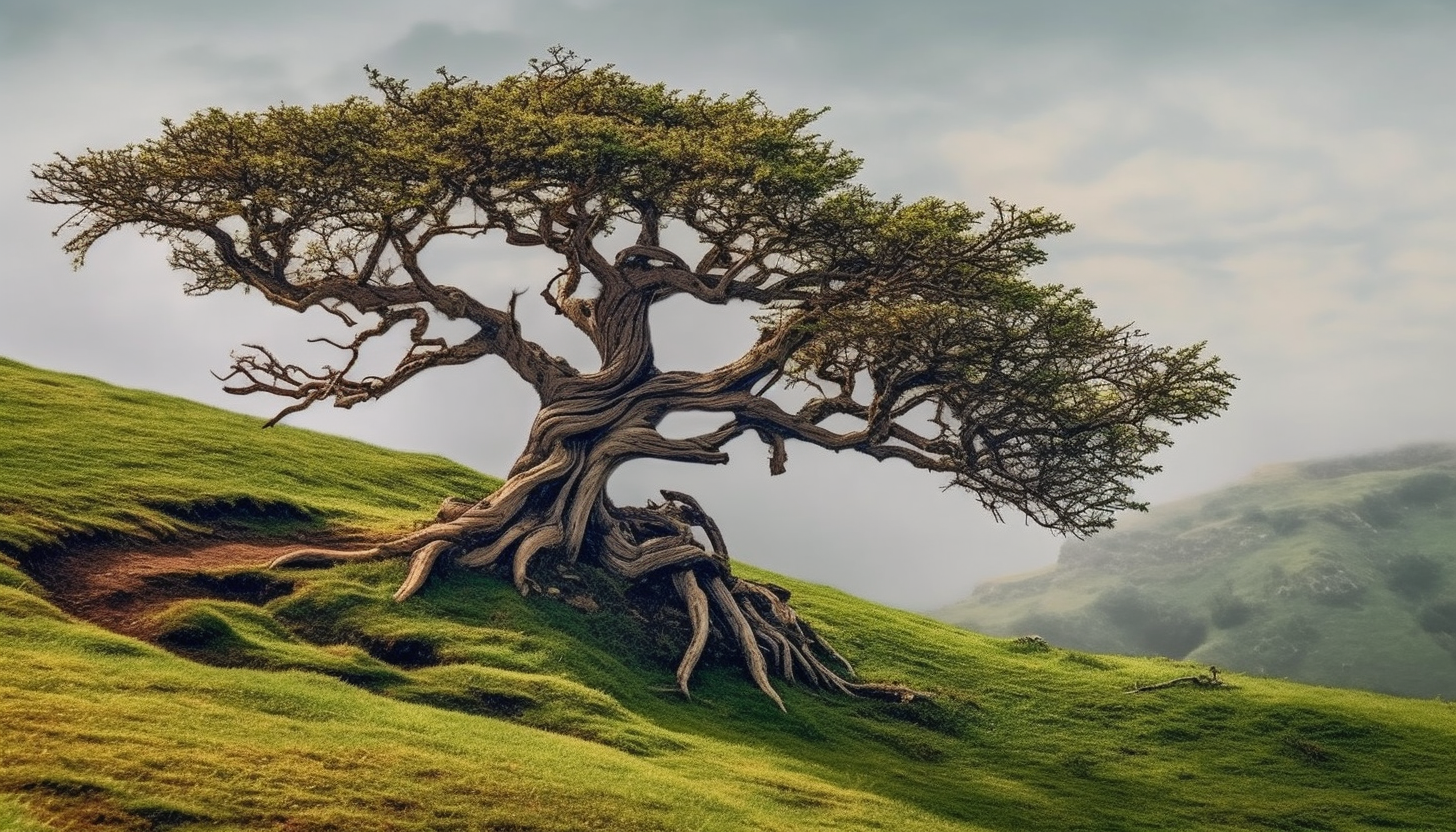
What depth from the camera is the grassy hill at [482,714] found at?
54.6 feet

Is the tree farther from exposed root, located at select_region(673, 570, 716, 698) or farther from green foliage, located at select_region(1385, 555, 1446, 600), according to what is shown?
green foliage, located at select_region(1385, 555, 1446, 600)

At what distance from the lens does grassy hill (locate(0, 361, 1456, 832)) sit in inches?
655

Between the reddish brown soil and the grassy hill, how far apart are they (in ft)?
0.74

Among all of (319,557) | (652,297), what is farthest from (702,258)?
(319,557)

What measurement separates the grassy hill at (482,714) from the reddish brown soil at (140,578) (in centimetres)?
23

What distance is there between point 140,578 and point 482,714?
863 cm

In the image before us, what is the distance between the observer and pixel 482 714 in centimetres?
2302

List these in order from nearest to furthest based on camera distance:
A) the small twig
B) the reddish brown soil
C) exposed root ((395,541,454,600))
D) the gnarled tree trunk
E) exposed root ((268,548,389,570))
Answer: the reddish brown soil, exposed root ((395,541,454,600)), exposed root ((268,548,389,570)), the gnarled tree trunk, the small twig

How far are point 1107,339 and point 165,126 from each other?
80.8ft

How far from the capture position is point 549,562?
31594 millimetres

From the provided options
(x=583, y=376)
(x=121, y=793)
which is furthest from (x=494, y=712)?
(x=583, y=376)

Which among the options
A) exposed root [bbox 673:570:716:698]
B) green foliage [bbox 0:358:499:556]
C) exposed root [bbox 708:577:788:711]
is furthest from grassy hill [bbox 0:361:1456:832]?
exposed root [bbox 673:570:716:698]

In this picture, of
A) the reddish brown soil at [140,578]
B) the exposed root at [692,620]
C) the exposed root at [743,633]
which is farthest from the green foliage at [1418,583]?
the reddish brown soil at [140,578]

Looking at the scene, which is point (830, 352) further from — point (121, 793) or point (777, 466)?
point (121, 793)
